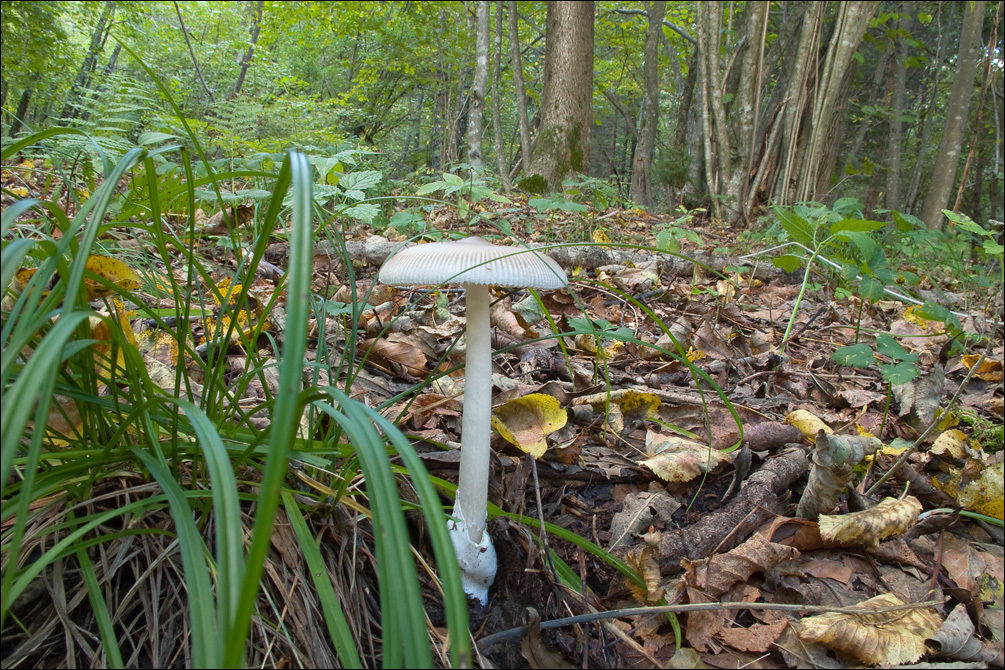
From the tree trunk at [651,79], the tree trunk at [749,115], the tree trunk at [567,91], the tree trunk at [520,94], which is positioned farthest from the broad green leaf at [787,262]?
the tree trunk at [651,79]

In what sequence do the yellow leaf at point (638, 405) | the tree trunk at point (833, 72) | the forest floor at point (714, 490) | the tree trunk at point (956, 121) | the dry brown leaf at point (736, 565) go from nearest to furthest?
the forest floor at point (714, 490), the dry brown leaf at point (736, 565), the yellow leaf at point (638, 405), the tree trunk at point (833, 72), the tree trunk at point (956, 121)

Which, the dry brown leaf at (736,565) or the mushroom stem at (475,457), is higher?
the mushroom stem at (475,457)

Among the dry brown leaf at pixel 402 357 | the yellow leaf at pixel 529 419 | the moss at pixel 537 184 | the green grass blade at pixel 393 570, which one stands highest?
the moss at pixel 537 184

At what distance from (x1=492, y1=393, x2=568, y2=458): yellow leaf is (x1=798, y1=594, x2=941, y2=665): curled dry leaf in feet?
2.12

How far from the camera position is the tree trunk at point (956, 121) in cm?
627

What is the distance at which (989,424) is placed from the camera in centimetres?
171

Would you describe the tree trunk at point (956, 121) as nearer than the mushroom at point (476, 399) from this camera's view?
No

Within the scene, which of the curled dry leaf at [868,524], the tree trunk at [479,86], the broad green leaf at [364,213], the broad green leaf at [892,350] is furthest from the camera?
the tree trunk at [479,86]

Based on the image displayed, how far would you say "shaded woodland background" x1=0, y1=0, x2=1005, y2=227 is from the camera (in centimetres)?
508

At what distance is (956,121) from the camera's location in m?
6.30

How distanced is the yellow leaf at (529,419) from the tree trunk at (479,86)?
485 centimetres

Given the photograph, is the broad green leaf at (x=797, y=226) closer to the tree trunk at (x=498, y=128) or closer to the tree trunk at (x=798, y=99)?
the tree trunk at (x=798, y=99)

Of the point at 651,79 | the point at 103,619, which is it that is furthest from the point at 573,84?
the point at 651,79

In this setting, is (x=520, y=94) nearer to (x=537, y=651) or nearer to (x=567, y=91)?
(x=567, y=91)
